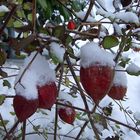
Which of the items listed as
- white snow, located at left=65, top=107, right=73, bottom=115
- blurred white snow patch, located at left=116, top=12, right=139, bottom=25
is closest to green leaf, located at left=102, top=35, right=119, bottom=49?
blurred white snow patch, located at left=116, top=12, right=139, bottom=25

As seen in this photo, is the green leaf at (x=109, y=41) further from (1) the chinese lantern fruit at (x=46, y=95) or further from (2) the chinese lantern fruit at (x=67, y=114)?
(2) the chinese lantern fruit at (x=67, y=114)

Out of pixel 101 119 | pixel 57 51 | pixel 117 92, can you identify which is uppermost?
pixel 57 51

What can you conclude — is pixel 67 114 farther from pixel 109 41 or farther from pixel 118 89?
pixel 109 41

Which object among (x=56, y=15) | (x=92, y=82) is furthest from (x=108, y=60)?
(x=56, y=15)

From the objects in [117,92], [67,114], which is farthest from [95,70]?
[67,114]

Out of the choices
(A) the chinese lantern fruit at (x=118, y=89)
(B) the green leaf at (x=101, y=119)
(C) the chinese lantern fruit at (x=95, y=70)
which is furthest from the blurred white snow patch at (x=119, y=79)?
(B) the green leaf at (x=101, y=119)

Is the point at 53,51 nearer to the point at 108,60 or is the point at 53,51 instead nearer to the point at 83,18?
the point at 108,60
